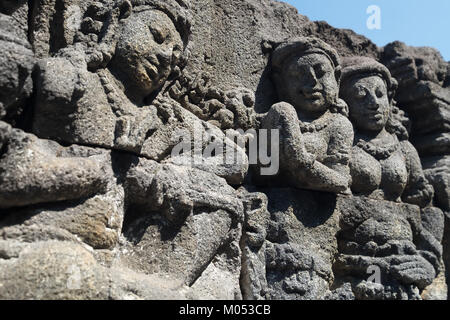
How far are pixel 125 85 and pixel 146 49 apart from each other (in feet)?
0.80

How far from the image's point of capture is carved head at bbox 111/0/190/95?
3.38 metres

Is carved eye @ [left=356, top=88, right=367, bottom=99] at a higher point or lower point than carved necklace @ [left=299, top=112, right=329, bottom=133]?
higher

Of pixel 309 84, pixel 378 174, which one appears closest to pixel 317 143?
pixel 309 84

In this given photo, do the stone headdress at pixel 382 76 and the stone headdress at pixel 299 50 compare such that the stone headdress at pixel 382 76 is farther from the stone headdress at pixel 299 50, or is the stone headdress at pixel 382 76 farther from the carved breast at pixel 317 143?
the carved breast at pixel 317 143

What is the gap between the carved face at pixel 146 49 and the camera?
3377 millimetres

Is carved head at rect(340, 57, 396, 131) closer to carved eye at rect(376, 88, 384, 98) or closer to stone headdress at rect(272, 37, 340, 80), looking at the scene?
carved eye at rect(376, 88, 384, 98)

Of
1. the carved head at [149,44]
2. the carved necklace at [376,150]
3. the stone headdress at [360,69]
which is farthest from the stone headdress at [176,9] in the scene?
the carved necklace at [376,150]

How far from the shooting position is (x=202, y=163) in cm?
A: 369

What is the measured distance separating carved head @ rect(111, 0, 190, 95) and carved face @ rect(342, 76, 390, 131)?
1.75 metres

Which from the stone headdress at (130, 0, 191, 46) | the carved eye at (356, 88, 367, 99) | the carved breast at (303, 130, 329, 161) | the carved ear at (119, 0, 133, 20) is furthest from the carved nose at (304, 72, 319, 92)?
the carved ear at (119, 0, 133, 20)

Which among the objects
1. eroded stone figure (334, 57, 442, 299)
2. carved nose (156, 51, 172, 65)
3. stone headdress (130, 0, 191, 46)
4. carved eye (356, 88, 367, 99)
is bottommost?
eroded stone figure (334, 57, 442, 299)

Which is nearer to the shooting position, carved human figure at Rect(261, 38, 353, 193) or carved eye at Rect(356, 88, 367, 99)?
carved human figure at Rect(261, 38, 353, 193)

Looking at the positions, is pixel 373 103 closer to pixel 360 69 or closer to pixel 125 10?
pixel 360 69
